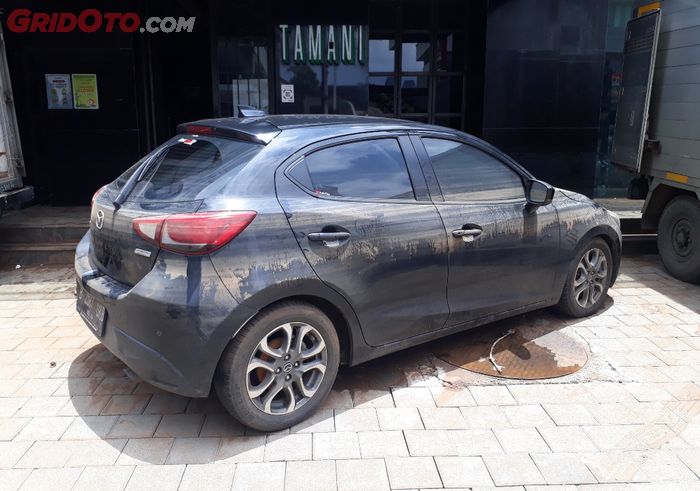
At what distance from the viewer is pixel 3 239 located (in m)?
6.82

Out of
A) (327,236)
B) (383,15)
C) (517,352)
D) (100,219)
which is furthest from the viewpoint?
(383,15)

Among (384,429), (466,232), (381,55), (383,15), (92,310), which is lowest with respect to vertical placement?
(384,429)

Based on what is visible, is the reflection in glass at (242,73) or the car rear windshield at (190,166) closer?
the car rear windshield at (190,166)

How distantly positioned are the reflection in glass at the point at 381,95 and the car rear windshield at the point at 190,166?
6178mm

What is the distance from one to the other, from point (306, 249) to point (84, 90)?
259 inches

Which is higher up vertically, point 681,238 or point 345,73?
point 345,73

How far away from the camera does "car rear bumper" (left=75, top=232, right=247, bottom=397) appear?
2.82m

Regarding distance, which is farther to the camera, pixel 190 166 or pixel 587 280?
pixel 587 280

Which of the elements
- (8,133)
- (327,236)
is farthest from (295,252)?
(8,133)

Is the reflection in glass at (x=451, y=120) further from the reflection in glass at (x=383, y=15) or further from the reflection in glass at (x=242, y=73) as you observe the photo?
the reflection in glass at (x=242, y=73)

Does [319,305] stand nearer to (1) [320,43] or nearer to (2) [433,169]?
(2) [433,169]

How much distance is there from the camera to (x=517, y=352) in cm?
419

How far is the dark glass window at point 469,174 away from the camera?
12.5 feet

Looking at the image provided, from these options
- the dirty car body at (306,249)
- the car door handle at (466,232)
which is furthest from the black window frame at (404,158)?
the car door handle at (466,232)
